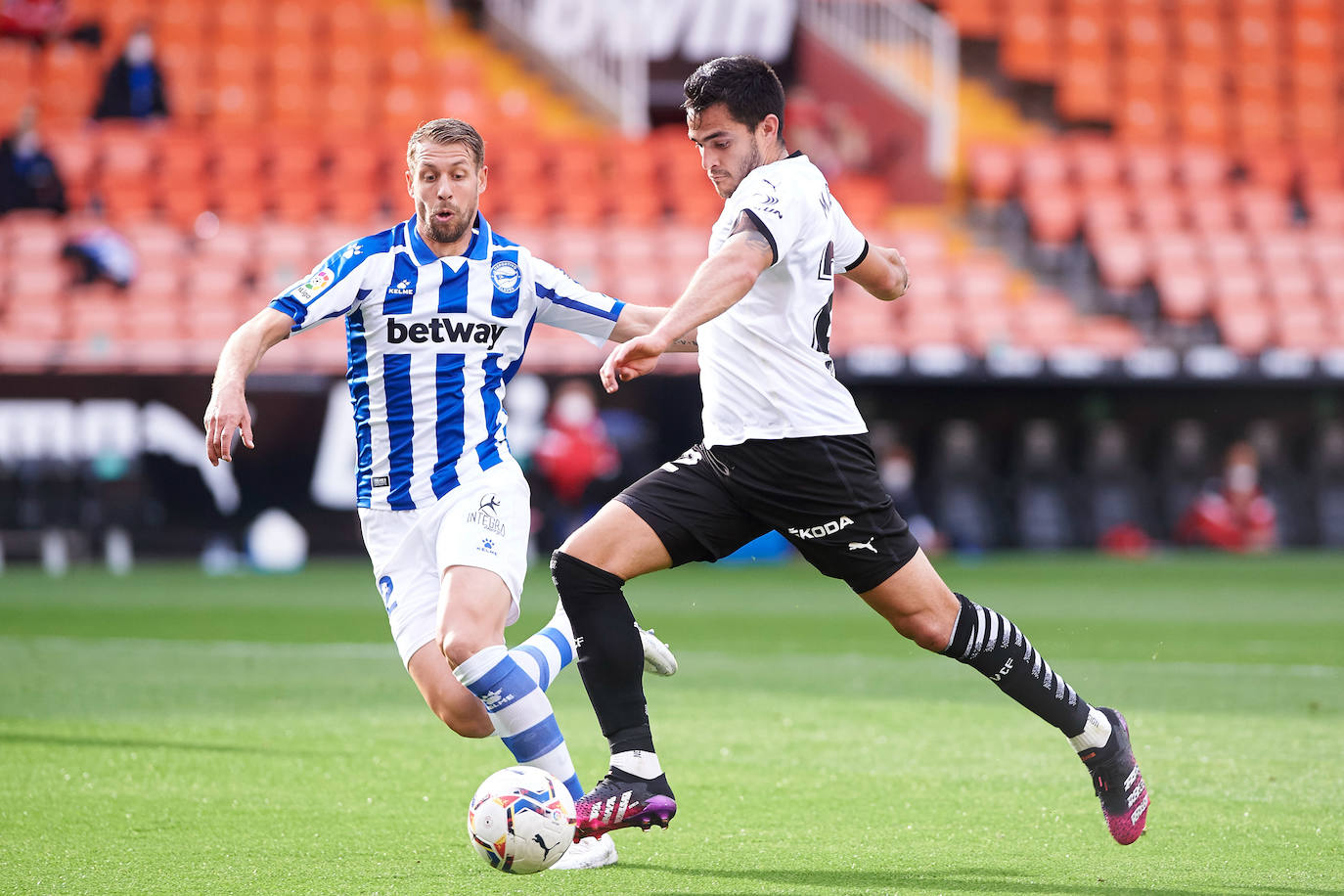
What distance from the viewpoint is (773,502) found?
4434 mm

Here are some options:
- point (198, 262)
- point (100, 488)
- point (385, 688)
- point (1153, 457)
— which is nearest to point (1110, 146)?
point (1153, 457)

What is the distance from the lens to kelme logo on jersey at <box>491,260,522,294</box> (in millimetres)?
4852

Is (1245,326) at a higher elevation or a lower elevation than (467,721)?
lower

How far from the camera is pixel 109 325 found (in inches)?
629

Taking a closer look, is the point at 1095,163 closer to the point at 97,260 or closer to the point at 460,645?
the point at 97,260

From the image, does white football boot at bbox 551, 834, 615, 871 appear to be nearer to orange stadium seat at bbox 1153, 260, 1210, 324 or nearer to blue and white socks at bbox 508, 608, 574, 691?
blue and white socks at bbox 508, 608, 574, 691

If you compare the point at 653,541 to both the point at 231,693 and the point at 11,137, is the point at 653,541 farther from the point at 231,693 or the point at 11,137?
the point at 11,137

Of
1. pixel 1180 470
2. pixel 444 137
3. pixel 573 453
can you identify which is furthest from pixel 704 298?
pixel 1180 470

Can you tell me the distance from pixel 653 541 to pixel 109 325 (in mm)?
12895

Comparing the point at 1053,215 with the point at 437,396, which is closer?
the point at 437,396

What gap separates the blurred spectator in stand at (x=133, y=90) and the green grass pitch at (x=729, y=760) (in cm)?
920

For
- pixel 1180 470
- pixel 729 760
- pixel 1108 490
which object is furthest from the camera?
pixel 1180 470

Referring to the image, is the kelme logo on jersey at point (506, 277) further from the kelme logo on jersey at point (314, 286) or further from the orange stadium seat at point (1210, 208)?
the orange stadium seat at point (1210, 208)

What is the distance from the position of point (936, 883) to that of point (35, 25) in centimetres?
1878
